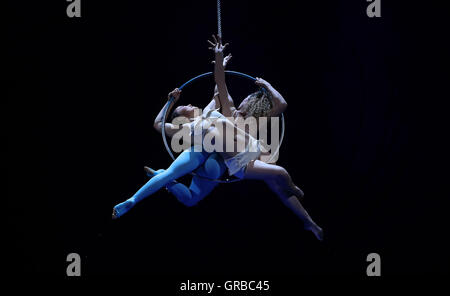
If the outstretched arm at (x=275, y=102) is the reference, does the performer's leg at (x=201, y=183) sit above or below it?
below

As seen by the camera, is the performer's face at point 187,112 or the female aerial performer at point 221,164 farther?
the performer's face at point 187,112

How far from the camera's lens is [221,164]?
3.54 meters

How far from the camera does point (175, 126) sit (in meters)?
3.59

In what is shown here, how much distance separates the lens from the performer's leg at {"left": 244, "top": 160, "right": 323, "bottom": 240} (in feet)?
11.4

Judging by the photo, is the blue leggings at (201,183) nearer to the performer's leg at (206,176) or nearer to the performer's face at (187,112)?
the performer's leg at (206,176)

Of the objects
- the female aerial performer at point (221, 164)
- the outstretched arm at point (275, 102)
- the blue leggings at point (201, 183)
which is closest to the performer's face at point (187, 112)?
the female aerial performer at point (221, 164)

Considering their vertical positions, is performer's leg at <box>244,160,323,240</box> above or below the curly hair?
below

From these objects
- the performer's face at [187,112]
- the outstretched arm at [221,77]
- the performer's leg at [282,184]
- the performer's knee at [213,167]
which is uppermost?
the outstretched arm at [221,77]

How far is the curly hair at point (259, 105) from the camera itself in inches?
139

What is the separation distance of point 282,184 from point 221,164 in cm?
40

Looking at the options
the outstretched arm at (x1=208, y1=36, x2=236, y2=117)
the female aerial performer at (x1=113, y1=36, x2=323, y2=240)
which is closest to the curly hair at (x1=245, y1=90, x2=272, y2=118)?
the female aerial performer at (x1=113, y1=36, x2=323, y2=240)

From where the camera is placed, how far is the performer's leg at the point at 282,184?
348 centimetres

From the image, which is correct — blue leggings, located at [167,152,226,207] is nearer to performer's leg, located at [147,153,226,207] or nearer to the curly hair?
performer's leg, located at [147,153,226,207]

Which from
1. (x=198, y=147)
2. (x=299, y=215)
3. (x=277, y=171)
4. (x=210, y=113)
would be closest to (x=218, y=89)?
(x=210, y=113)
